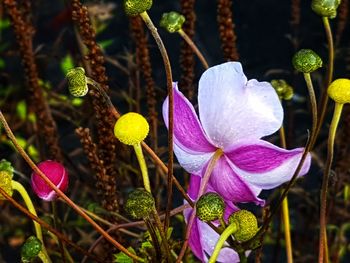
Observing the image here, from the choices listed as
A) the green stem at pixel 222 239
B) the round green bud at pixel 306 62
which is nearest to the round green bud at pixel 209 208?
the green stem at pixel 222 239

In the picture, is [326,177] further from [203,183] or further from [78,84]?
[78,84]

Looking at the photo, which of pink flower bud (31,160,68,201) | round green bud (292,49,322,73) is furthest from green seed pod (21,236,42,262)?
round green bud (292,49,322,73)

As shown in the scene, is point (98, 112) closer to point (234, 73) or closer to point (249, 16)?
point (234, 73)

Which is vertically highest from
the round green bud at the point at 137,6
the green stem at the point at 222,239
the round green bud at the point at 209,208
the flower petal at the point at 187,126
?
the round green bud at the point at 137,6

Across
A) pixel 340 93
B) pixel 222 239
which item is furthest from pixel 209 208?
pixel 340 93

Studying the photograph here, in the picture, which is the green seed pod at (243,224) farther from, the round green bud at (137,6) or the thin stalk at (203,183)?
the round green bud at (137,6)

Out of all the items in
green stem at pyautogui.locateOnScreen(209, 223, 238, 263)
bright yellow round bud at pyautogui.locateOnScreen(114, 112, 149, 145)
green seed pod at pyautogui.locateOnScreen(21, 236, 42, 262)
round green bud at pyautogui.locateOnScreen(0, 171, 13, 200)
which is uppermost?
bright yellow round bud at pyautogui.locateOnScreen(114, 112, 149, 145)

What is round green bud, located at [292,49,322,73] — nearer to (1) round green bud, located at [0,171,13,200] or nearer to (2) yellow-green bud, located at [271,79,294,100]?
(2) yellow-green bud, located at [271,79,294,100]
